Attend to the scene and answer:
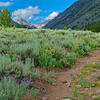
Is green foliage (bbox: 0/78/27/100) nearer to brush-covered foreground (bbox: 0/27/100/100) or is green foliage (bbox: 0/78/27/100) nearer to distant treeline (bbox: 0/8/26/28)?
brush-covered foreground (bbox: 0/27/100/100)

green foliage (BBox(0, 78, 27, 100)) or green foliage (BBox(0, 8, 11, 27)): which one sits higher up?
green foliage (BBox(0, 8, 11, 27))

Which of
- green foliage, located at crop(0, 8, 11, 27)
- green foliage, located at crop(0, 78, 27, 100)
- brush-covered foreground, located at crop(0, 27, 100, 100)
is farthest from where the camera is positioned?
green foliage, located at crop(0, 8, 11, 27)

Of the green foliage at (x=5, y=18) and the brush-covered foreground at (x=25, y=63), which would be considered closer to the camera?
the brush-covered foreground at (x=25, y=63)

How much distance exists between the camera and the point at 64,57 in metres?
6.55

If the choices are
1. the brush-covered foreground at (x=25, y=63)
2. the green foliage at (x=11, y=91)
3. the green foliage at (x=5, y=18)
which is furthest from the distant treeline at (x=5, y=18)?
the green foliage at (x=11, y=91)

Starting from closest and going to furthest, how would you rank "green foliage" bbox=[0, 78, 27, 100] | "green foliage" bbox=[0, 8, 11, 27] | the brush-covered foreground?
1. "green foliage" bbox=[0, 78, 27, 100]
2. the brush-covered foreground
3. "green foliage" bbox=[0, 8, 11, 27]

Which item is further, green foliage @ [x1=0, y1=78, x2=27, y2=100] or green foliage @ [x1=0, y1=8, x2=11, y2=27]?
green foliage @ [x1=0, y1=8, x2=11, y2=27]

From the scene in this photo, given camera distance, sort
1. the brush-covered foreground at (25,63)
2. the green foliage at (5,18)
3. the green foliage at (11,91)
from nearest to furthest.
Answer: the green foliage at (11,91), the brush-covered foreground at (25,63), the green foliage at (5,18)

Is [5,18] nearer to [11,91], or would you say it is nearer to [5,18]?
[5,18]

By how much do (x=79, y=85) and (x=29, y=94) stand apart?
1445 millimetres

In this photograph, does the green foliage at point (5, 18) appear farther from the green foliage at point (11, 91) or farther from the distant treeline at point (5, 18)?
the green foliage at point (11, 91)

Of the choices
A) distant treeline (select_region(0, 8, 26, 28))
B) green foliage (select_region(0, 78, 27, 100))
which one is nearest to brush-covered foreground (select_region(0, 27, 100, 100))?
green foliage (select_region(0, 78, 27, 100))

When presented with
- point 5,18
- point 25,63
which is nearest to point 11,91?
point 25,63

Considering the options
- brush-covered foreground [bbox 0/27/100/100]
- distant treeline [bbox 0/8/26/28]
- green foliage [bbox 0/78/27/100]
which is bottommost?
green foliage [bbox 0/78/27/100]
